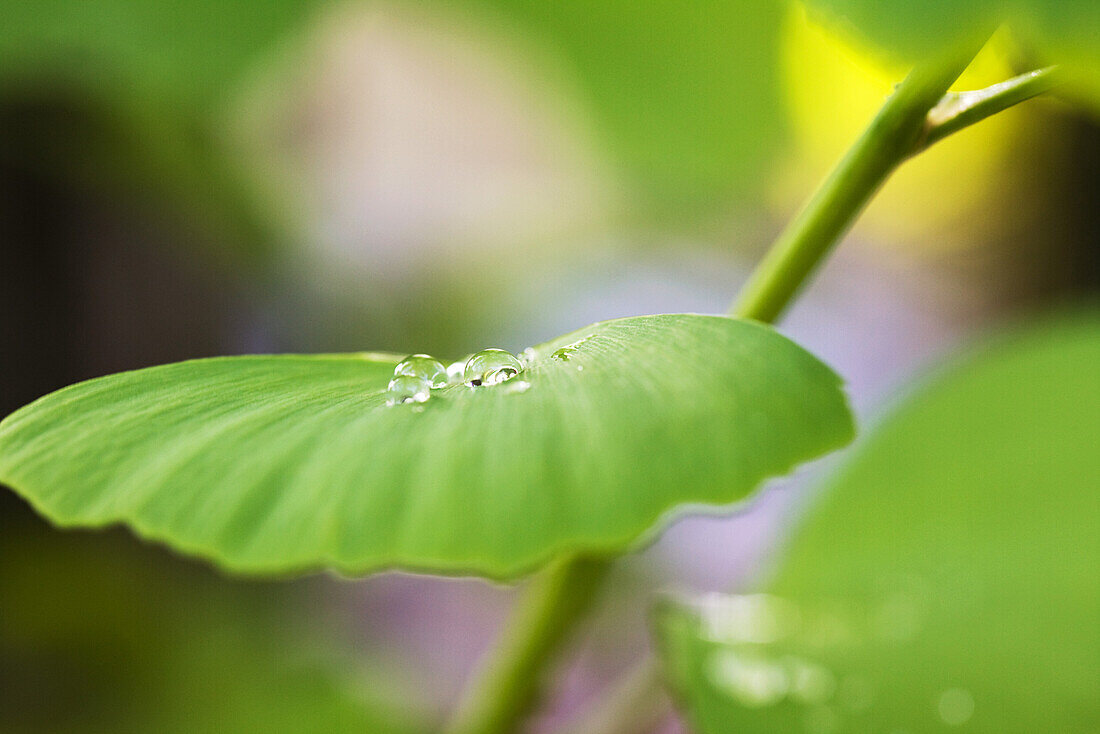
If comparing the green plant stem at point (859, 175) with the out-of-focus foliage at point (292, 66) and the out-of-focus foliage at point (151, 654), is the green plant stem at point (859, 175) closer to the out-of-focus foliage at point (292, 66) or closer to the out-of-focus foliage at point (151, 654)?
the out-of-focus foliage at point (151, 654)

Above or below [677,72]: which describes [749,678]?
below

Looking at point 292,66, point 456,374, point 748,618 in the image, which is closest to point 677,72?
point 292,66

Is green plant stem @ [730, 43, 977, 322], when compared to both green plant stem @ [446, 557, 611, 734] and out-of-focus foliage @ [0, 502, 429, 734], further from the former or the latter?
out-of-focus foliage @ [0, 502, 429, 734]

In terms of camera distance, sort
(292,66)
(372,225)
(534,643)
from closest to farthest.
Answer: (534,643) < (292,66) < (372,225)

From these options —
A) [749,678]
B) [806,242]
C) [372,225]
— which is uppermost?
[806,242]

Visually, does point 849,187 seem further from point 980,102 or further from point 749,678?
point 749,678

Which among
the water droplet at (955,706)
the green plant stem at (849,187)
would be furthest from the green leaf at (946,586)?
the green plant stem at (849,187)

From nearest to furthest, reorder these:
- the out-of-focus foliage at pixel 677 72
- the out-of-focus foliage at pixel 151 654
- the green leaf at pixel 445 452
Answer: the green leaf at pixel 445 452
the out-of-focus foliage at pixel 151 654
the out-of-focus foliage at pixel 677 72

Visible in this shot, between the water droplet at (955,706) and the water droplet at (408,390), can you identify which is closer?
the water droplet at (408,390)
